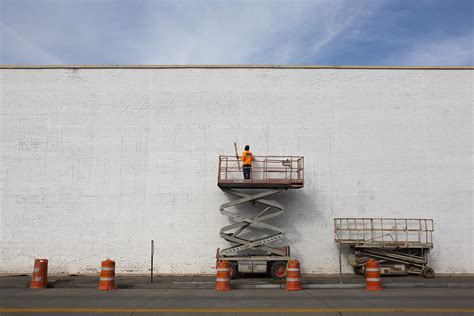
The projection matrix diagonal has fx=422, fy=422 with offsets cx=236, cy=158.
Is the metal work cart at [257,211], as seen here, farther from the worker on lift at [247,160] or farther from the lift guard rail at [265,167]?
the worker on lift at [247,160]

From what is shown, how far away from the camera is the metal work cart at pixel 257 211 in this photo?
52.6 ft

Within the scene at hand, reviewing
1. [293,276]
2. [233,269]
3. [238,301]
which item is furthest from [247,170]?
[238,301]

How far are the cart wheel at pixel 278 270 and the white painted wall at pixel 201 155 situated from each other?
1.98 metres

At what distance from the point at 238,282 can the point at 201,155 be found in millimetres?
5961

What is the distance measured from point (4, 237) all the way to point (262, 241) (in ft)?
36.2

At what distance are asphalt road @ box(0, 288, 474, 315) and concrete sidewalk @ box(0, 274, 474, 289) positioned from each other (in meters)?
0.81

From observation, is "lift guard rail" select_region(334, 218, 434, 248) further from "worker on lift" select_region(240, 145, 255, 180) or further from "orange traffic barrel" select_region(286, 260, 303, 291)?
"orange traffic barrel" select_region(286, 260, 303, 291)

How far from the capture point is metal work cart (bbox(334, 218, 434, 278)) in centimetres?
1703

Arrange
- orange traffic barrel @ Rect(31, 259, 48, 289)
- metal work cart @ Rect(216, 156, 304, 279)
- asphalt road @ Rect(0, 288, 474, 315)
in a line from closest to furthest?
1. asphalt road @ Rect(0, 288, 474, 315)
2. orange traffic barrel @ Rect(31, 259, 48, 289)
3. metal work cart @ Rect(216, 156, 304, 279)

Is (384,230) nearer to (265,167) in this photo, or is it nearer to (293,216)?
(293,216)

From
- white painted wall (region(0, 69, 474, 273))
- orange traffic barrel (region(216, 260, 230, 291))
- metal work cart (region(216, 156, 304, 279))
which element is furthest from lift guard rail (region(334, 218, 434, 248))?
orange traffic barrel (region(216, 260, 230, 291))

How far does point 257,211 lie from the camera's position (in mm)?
17891

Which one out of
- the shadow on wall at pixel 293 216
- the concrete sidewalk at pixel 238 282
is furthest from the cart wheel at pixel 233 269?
the shadow on wall at pixel 293 216

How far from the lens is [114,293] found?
40.4 feet
